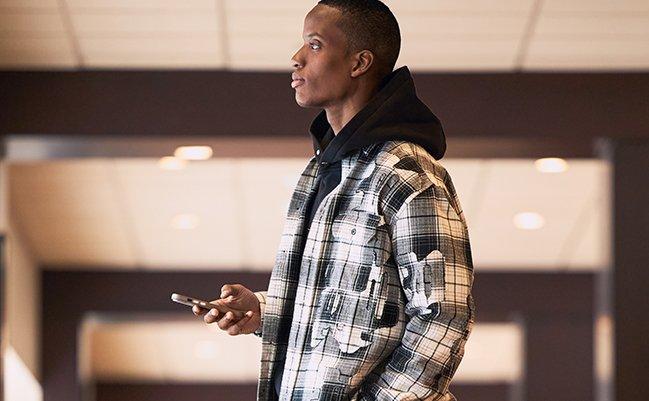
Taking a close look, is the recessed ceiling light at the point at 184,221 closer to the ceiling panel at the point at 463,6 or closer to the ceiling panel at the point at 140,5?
the ceiling panel at the point at 140,5

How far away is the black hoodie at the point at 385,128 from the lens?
95.7 inches

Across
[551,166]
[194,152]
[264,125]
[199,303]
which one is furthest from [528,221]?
[199,303]

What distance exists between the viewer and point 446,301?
2.29 m

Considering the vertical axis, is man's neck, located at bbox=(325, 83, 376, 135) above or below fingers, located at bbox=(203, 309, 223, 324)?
above

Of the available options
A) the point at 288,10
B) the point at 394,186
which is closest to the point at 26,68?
the point at 288,10

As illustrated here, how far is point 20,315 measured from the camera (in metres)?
9.14

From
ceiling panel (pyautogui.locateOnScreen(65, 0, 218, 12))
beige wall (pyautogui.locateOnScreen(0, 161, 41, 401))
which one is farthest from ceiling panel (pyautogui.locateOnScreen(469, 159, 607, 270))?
beige wall (pyautogui.locateOnScreen(0, 161, 41, 401))

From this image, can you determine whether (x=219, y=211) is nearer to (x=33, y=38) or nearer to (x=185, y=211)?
(x=185, y=211)

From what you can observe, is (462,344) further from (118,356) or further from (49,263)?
(118,356)

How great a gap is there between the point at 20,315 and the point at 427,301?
7162 mm

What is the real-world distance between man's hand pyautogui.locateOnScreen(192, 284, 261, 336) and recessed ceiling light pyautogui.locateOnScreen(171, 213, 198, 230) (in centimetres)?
630

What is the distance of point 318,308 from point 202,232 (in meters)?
6.83

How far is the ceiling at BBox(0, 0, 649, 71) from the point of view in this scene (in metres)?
5.74

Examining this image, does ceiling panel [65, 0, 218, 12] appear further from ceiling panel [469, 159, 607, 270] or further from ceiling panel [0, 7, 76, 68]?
ceiling panel [469, 159, 607, 270]
